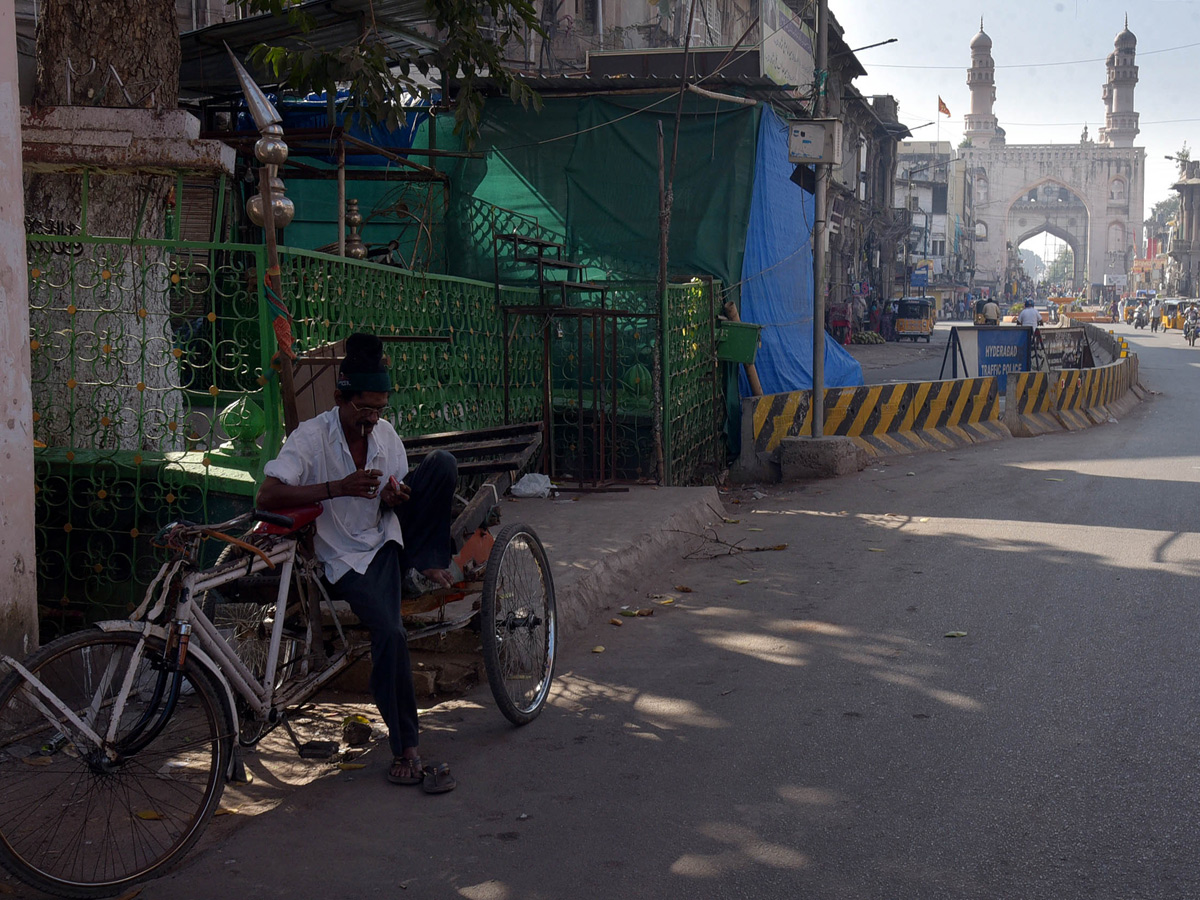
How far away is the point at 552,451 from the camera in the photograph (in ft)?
32.1

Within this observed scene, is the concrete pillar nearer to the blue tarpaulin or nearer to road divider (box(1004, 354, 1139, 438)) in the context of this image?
the blue tarpaulin

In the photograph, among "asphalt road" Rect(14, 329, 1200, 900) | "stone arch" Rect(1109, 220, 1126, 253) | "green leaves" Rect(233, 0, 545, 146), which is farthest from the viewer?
"stone arch" Rect(1109, 220, 1126, 253)

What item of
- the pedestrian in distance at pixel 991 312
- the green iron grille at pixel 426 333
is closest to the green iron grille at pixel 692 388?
the green iron grille at pixel 426 333

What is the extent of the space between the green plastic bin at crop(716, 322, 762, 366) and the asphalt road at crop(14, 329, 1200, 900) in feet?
15.5

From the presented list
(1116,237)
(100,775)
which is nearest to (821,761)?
(100,775)

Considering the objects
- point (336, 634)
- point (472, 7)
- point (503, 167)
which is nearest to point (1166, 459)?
point (503, 167)

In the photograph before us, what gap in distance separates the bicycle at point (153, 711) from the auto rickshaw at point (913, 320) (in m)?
42.6

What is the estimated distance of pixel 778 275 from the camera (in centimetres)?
1410

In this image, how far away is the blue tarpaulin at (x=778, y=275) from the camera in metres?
13.0

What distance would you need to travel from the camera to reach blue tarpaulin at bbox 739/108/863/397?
42.8 ft

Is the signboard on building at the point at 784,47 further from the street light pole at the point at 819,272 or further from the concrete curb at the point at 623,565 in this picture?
the concrete curb at the point at 623,565

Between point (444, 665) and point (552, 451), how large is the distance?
4702mm

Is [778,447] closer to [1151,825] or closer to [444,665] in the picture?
[444,665]

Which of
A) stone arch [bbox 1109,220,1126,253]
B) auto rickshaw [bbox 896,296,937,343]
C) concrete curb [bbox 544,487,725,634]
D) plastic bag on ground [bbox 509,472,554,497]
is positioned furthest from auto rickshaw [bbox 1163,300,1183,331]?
plastic bag on ground [bbox 509,472,554,497]
